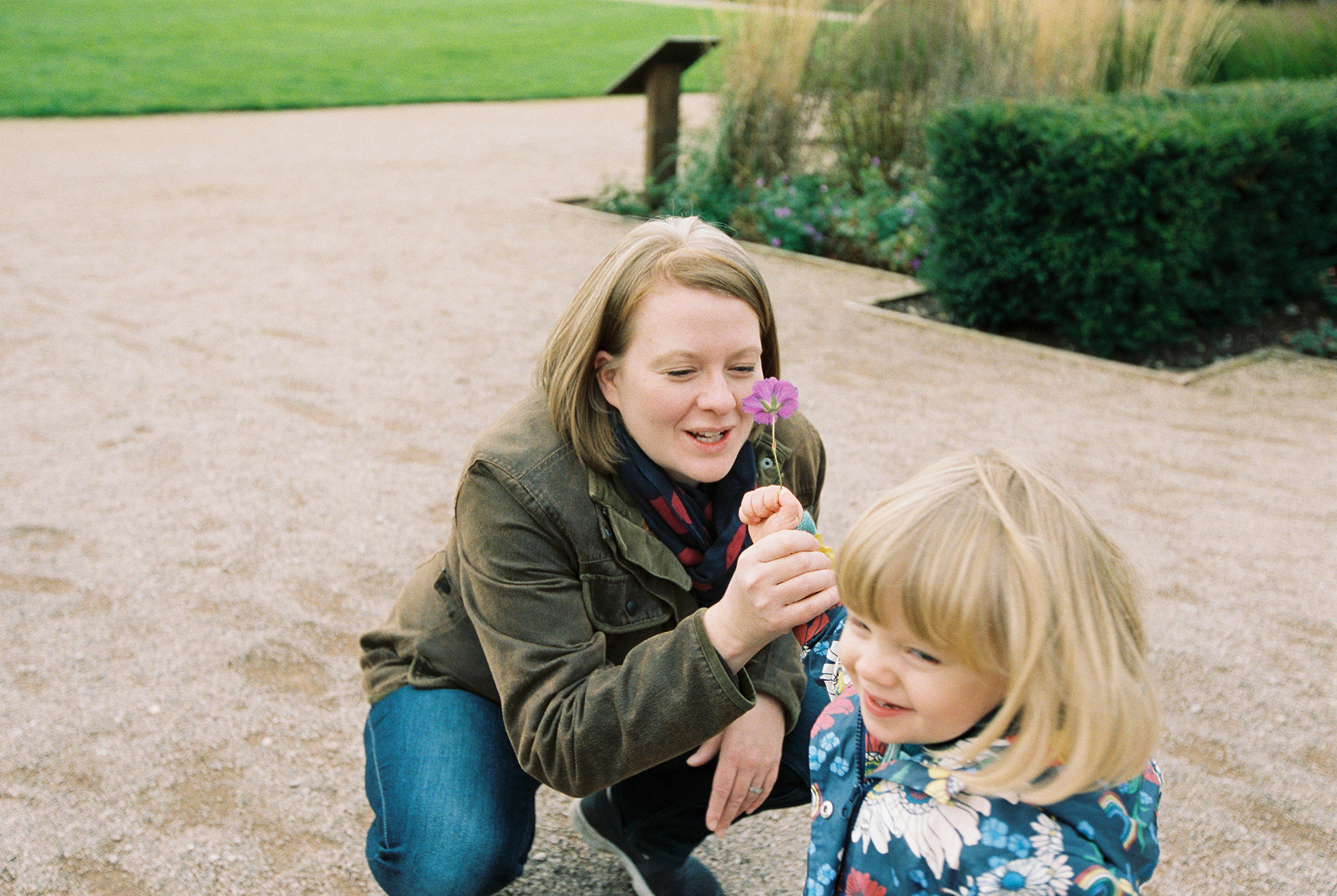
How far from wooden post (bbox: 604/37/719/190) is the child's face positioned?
8312 mm

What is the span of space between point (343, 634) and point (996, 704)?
8.12 feet

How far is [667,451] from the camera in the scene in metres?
2.01

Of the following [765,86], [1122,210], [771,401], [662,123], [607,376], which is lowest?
[662,123]

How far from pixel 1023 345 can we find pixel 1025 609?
5410 millimetres

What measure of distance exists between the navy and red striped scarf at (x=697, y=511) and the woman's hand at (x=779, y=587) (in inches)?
13.8

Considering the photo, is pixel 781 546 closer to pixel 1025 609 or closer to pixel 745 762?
pixel 1025 609

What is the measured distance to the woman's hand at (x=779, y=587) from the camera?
1.64 metres

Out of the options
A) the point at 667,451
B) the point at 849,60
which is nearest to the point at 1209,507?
the point at 667,451

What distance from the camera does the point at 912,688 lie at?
1379 mm

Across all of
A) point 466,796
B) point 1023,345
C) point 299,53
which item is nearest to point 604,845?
point 466,796

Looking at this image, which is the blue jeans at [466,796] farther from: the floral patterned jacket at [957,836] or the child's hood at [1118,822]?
the child's hood at [1118,822]

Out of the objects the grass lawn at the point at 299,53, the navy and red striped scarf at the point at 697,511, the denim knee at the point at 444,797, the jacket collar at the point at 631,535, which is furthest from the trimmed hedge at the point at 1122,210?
the denim knee at the point at 444,797

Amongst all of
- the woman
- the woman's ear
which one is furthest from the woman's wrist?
the woman's ear

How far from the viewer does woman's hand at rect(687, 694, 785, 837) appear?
2018mm
